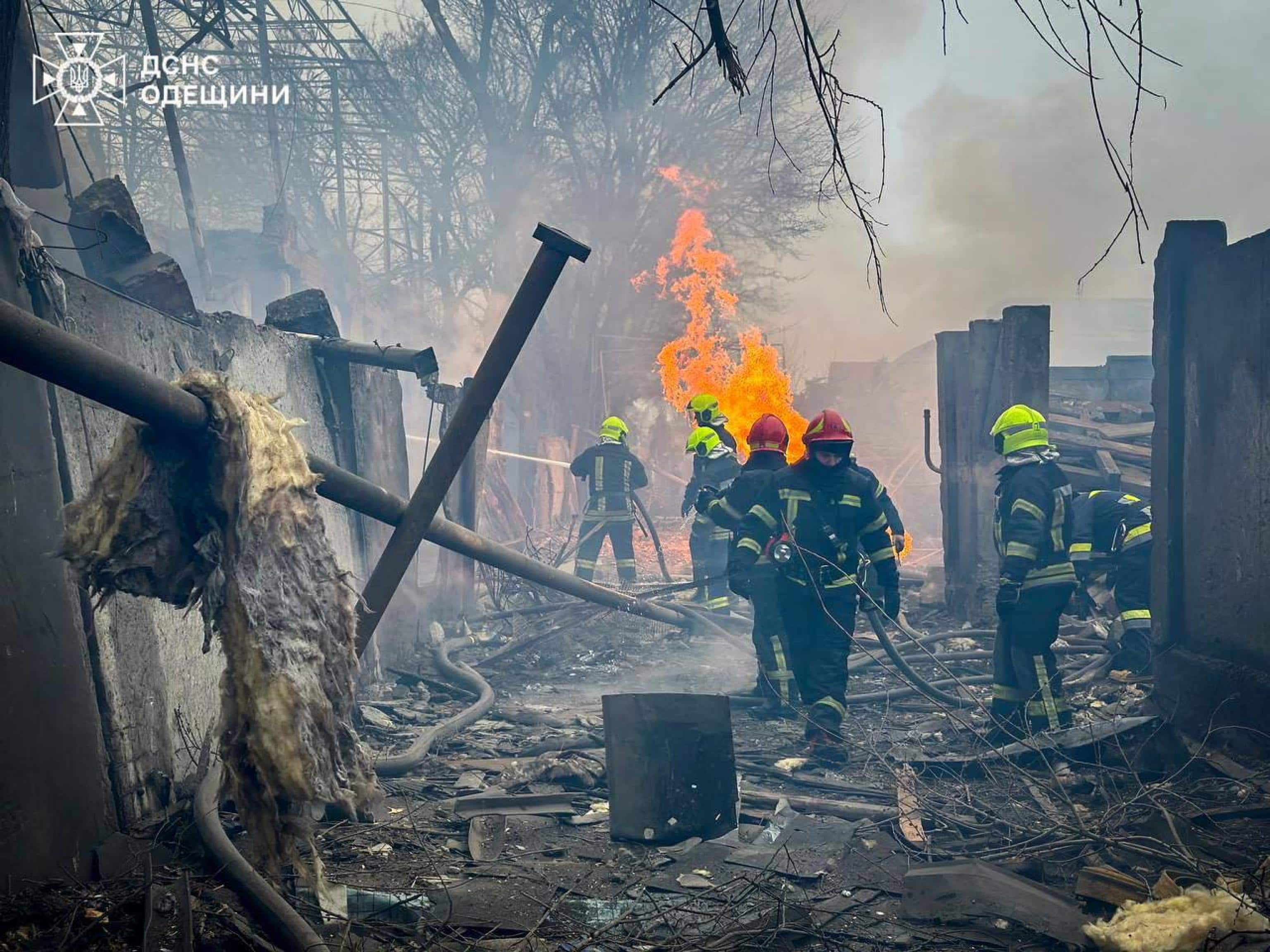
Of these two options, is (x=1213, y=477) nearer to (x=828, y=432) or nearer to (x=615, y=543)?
(x=828, y=432)

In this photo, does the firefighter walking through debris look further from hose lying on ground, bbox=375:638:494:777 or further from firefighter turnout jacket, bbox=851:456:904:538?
hose lying on ground, bbox=375:638:494:777

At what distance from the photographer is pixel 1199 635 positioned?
575 cm

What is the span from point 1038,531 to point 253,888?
4.98m

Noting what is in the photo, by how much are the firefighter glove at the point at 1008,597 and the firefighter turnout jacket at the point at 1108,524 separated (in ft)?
4.94

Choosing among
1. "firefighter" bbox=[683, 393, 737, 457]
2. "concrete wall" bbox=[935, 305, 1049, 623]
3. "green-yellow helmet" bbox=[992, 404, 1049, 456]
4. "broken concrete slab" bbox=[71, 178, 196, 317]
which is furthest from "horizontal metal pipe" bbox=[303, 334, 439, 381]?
"concrete wall" bbox=[935, 305, 1049, 623]

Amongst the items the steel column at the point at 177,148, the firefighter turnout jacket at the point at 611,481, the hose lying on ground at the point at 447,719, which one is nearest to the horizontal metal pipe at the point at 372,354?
the hose lying on ground at the point at 447,719

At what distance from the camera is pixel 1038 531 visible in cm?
629

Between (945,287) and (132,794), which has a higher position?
(945,287)

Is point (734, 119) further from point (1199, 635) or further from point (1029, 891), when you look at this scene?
point (1029, 891)

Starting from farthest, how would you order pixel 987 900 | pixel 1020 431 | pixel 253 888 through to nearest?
pixel 1020 431 → pixel 987 900 → pixel 253 888

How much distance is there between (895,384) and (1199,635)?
16.9 m

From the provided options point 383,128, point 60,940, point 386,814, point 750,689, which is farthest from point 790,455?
point 383,128

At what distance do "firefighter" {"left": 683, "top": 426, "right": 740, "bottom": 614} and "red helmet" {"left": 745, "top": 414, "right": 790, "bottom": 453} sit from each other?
2337 millimetres

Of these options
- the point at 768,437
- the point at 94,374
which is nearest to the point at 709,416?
the point at 768,437
